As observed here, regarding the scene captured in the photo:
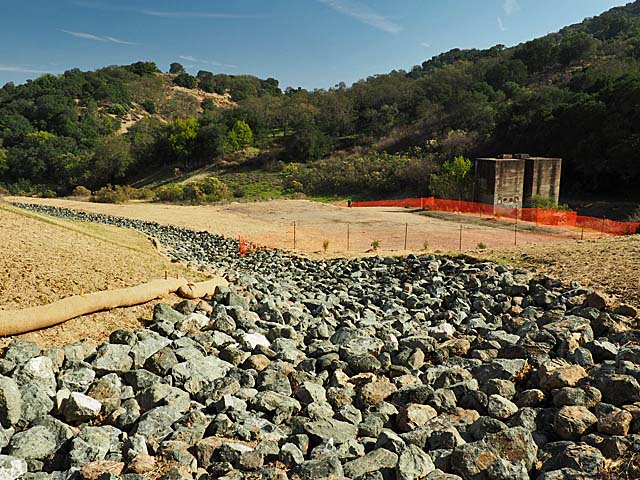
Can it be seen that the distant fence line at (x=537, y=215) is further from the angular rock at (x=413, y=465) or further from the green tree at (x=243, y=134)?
the green tree at (x=243, y=134)

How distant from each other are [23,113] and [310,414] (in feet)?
283

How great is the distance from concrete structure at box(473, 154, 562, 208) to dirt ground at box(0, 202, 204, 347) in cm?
2619

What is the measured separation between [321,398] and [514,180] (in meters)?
31.3

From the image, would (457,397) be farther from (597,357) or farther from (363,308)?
(363,308)

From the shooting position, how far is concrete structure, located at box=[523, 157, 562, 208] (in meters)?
34.7

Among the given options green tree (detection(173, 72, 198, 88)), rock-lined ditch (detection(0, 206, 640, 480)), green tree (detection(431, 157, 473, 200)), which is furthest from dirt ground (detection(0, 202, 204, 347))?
green tree (detection(173, 72, 198, 88))

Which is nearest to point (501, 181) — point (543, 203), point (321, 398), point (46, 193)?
point (543, 203)

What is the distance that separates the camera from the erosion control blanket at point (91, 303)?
6523mm

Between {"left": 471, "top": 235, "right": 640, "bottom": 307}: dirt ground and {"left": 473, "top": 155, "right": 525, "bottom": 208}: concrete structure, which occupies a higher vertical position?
{"left": 473, "top": 155, "right": 525, "bottom": 208}: concrete structure

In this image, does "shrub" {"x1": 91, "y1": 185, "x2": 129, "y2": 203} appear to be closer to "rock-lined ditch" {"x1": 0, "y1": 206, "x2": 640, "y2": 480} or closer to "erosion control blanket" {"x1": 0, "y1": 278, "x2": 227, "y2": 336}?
"erosion control blanket" {"x1": 0, "y1": 278, "x2": 227, "y2": 336}

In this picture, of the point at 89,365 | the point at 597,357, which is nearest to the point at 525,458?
the point at 597,357

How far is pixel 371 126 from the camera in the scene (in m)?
70.9

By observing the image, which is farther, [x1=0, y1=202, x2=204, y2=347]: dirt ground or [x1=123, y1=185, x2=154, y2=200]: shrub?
[x1=123, y1=185, x2=154, y2=200]: shrub

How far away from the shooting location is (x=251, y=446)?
459cm
